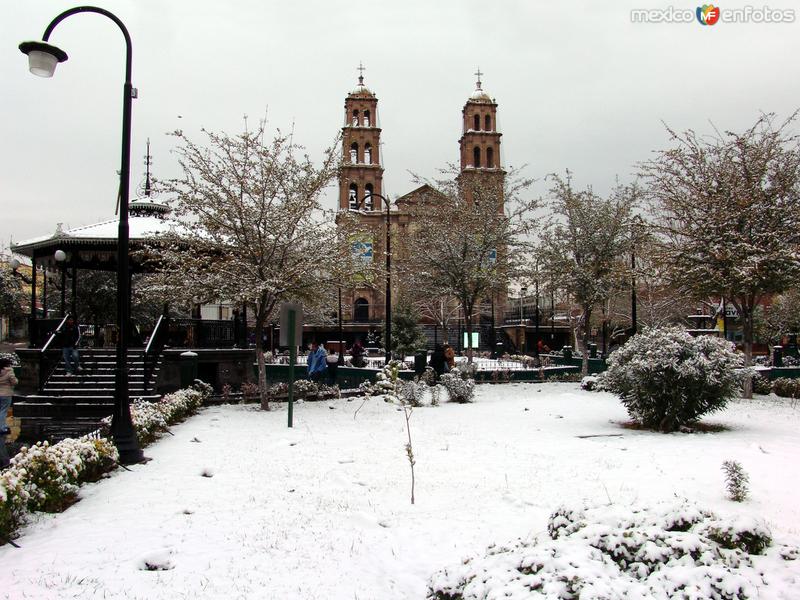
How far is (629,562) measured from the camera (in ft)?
11.0

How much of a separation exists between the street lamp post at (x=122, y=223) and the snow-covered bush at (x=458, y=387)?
10113 mm

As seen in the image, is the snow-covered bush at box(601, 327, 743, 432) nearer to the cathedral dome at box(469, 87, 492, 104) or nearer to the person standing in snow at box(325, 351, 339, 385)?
the person standing in snow at box(325, 351, 339, 385)

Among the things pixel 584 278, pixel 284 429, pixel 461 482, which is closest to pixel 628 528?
pixel 461 482

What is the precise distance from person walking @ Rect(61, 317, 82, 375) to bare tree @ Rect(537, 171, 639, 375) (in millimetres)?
16923

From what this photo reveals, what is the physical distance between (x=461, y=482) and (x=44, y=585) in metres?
4.67

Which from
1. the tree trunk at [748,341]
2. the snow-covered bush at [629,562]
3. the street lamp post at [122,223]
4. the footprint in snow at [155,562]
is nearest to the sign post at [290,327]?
the street lamp post at [122,223]

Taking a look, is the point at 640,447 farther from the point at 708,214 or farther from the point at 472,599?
the point at 708,214

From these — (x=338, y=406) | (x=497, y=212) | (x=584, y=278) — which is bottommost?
(x=338, y=406)

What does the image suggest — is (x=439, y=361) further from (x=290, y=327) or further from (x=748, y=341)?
(x=290, y=327)

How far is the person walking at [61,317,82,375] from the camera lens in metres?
17.4

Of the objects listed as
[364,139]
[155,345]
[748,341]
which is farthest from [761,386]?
[364,139]

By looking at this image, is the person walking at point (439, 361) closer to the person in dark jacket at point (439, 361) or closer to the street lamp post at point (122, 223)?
the person in dark jacket at point (439, 361)

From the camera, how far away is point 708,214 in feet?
56.7

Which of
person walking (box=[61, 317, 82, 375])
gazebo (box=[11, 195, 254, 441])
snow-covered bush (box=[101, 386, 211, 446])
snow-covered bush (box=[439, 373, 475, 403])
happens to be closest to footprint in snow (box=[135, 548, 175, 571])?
snow-covered bush (box=[101, 386, 211, 446])
